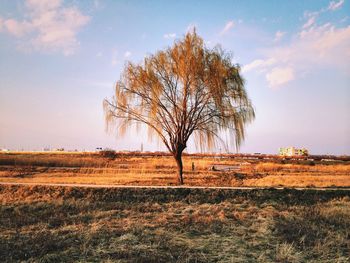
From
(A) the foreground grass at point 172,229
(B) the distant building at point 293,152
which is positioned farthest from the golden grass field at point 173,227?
(B) the distant building at point 293,152

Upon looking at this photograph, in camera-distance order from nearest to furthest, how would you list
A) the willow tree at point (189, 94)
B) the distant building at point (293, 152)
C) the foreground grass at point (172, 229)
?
the foreground grass at point (172, 229)
the willow tree at point (189, 94)
the distant building at point (293, 152)

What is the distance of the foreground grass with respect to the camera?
666 cm

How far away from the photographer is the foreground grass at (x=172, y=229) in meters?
6.66

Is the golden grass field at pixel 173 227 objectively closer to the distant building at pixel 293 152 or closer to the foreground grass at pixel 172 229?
the foreground grass at pixel 172 229

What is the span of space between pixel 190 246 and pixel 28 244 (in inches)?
143

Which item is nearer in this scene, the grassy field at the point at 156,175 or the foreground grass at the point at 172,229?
the foreground grass at the point at 172,229

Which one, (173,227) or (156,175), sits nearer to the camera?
(173,227)

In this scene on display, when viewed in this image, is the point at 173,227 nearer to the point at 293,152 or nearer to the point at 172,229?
the point at 172,229

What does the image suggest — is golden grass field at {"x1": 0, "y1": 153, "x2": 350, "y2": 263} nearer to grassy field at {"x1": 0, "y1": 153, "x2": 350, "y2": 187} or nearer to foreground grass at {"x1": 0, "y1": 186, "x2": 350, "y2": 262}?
foreground grass at {"x1": 0, "y1": 186, "x2": 350, "y2": 262}

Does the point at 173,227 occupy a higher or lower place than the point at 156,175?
lower

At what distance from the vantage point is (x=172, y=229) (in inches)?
350

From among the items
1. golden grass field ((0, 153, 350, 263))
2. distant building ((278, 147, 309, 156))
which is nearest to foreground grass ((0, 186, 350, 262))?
golden grass field ((0, 153, 350, 263))

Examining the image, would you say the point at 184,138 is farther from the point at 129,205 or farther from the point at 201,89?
the point at 129,205

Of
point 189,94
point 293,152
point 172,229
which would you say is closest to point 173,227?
point 172,229
